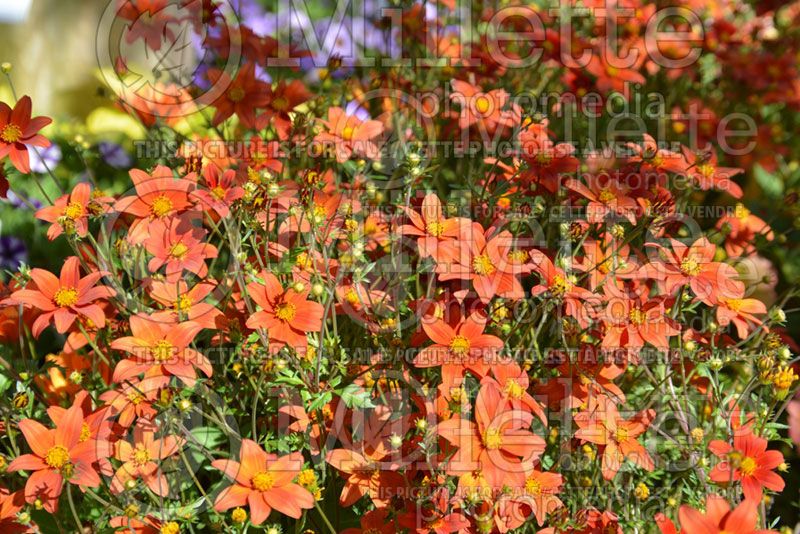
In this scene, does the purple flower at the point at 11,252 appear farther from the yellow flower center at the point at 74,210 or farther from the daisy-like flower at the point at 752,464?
the daisy-like flower at the point at 752,464

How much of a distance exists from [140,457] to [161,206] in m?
0.52

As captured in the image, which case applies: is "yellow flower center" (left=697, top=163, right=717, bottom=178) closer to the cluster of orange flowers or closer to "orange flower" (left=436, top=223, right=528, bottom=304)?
the cluster of orange flowers

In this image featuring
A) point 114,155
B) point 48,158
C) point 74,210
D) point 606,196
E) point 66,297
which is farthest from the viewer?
point 48,158

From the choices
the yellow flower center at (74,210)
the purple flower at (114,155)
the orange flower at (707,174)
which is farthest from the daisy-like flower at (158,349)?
the purple flower at (114,155)

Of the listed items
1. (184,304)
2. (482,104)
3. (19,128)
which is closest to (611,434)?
(184,304)

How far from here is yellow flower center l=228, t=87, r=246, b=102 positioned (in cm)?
204

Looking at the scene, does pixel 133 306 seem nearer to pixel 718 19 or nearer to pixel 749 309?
pixel 749 309

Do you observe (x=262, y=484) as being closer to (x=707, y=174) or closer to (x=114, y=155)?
(x=707, y=174)

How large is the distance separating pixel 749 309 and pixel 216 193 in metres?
1.24

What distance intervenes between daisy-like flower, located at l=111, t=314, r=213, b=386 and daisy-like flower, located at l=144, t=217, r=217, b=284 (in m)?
0.11

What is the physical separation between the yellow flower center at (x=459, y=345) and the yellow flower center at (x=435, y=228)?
0.23 meters

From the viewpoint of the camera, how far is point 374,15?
3109mm

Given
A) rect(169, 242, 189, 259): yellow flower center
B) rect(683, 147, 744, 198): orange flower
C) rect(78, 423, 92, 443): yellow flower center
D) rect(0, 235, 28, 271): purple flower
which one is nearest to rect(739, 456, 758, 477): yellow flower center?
rect(683, 147, 744, 198): orange flower

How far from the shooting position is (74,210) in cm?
160
